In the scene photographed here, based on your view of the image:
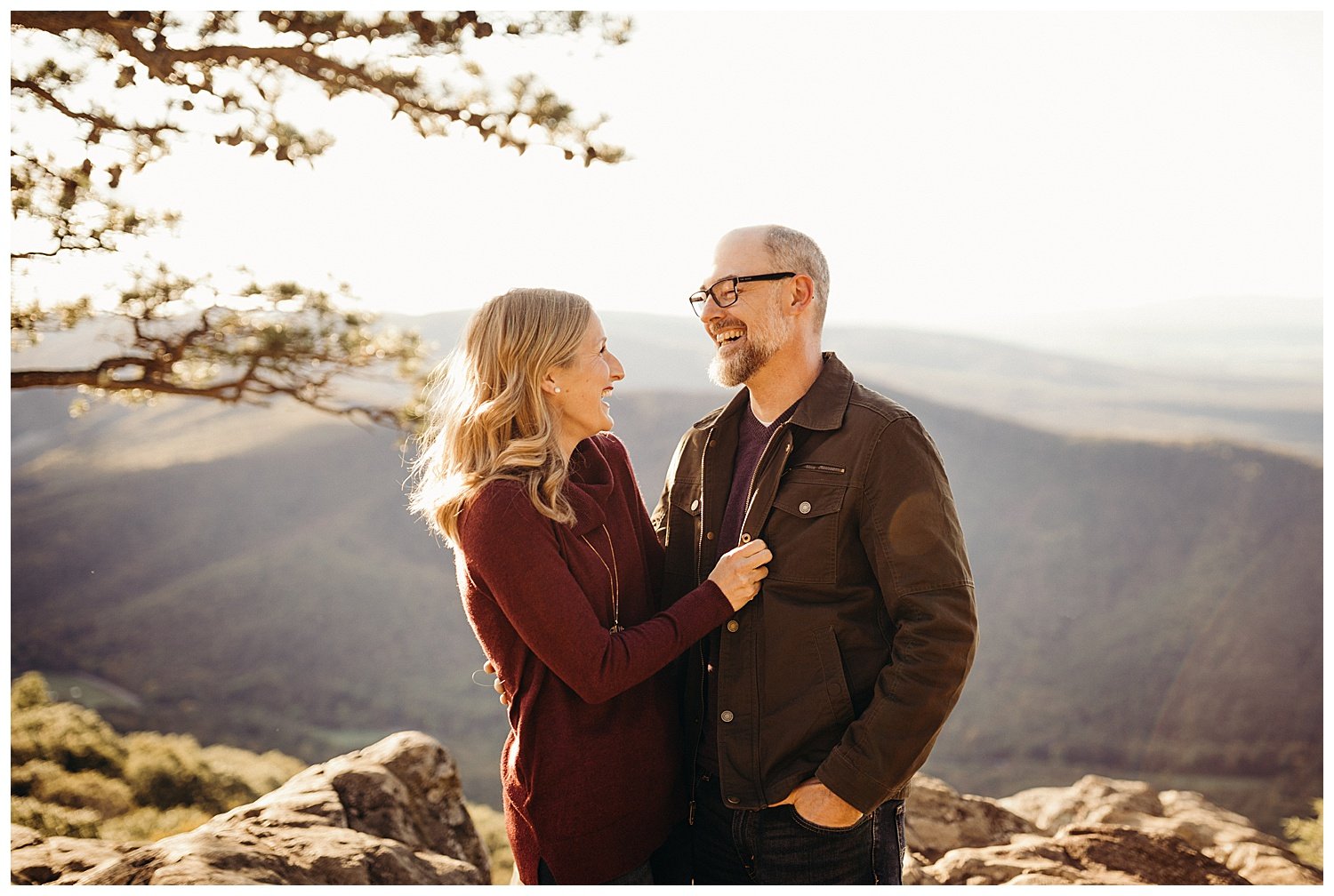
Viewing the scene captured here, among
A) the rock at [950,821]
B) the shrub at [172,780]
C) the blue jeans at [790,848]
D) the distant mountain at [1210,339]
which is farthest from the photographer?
the distant mountain at [1210,339]

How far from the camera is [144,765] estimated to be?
311 inches

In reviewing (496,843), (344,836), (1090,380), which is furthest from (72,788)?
(1090,380)

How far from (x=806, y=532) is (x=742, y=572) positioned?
0.59ft

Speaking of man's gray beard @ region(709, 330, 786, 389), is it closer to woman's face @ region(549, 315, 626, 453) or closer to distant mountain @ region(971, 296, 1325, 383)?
woman's face @ region(549, 315, 626, 453)

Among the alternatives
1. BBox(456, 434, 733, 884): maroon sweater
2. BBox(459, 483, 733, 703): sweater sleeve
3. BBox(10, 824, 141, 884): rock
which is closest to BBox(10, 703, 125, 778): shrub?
BBox(10, 824, 141, 884): rock

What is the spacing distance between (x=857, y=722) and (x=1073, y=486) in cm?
2861

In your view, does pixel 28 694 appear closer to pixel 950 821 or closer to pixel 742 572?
pixel 950 821

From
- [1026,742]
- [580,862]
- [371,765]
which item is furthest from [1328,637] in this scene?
[1026,742]

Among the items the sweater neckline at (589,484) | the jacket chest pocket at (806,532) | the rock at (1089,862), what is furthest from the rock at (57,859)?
the rock at (1089,862)

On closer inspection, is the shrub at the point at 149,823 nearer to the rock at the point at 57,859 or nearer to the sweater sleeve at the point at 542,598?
the rock at the point at 57,859

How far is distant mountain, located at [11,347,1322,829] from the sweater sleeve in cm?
1441

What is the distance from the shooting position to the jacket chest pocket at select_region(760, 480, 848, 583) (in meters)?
2.10

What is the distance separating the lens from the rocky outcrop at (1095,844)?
3.56 meters
